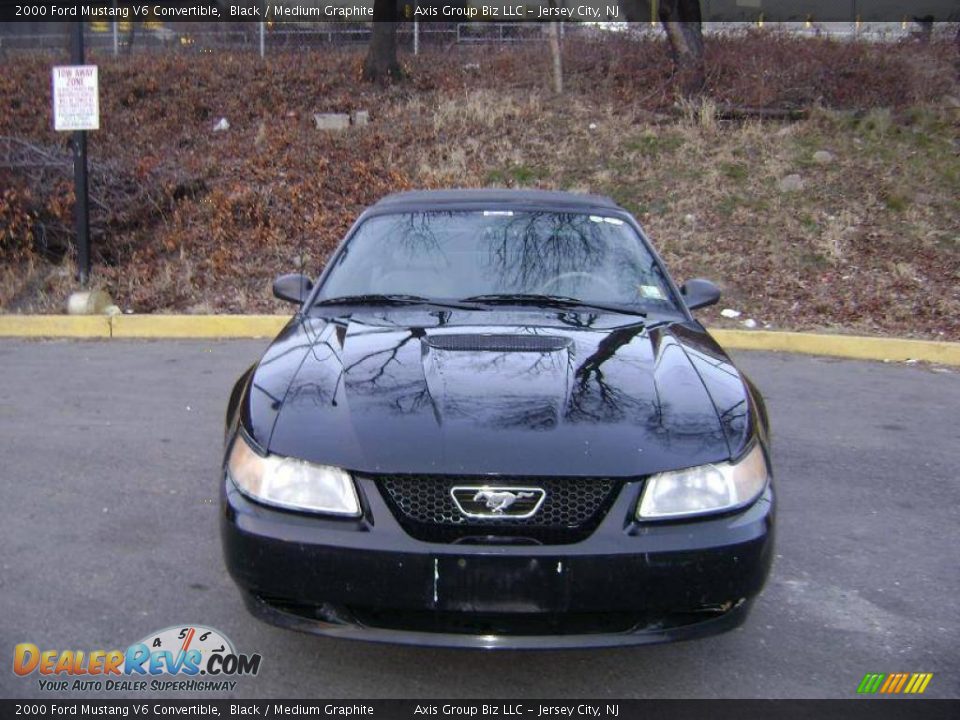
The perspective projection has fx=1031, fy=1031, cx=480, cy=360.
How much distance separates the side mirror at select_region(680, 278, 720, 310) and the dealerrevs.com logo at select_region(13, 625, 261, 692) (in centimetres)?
241

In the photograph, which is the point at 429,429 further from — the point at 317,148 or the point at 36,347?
the point at 317,148

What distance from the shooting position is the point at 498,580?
2826mm

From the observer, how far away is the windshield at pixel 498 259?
4.36m

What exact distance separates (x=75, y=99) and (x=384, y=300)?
721 cm

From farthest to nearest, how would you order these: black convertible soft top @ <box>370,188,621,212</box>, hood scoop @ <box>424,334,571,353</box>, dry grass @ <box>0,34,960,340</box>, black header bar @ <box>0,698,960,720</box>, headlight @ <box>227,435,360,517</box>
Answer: dry grass @ <box>0,34,960,340</box> < black convertible soft top @ <box>370,188,621,212</box> < hood scoop @ <box>424,334,571,353</box> < black header bar @ <box>0,698,960,720</box> < headlight @ <box>227,435,360,517</box>

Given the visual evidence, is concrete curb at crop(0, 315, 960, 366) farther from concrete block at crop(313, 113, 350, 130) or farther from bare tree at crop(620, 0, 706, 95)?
bare tree at crop(620, 0, 706, 95)

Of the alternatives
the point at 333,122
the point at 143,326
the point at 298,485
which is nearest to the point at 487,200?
the point at 298,485

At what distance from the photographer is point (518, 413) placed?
3.13m

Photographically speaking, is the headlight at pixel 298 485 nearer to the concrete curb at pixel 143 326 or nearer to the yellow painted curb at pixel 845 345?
the concrete curb at pixel 143 326

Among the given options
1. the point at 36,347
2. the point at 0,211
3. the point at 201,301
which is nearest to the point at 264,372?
the point at 36,347

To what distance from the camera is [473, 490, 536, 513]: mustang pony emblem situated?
2.89m

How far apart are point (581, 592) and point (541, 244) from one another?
209 centimetres

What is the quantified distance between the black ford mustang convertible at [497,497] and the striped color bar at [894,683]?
2.10ft

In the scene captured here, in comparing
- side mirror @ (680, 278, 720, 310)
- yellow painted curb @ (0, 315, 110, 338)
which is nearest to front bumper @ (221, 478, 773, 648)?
side mirror @ (680, 278, 720, 310)
